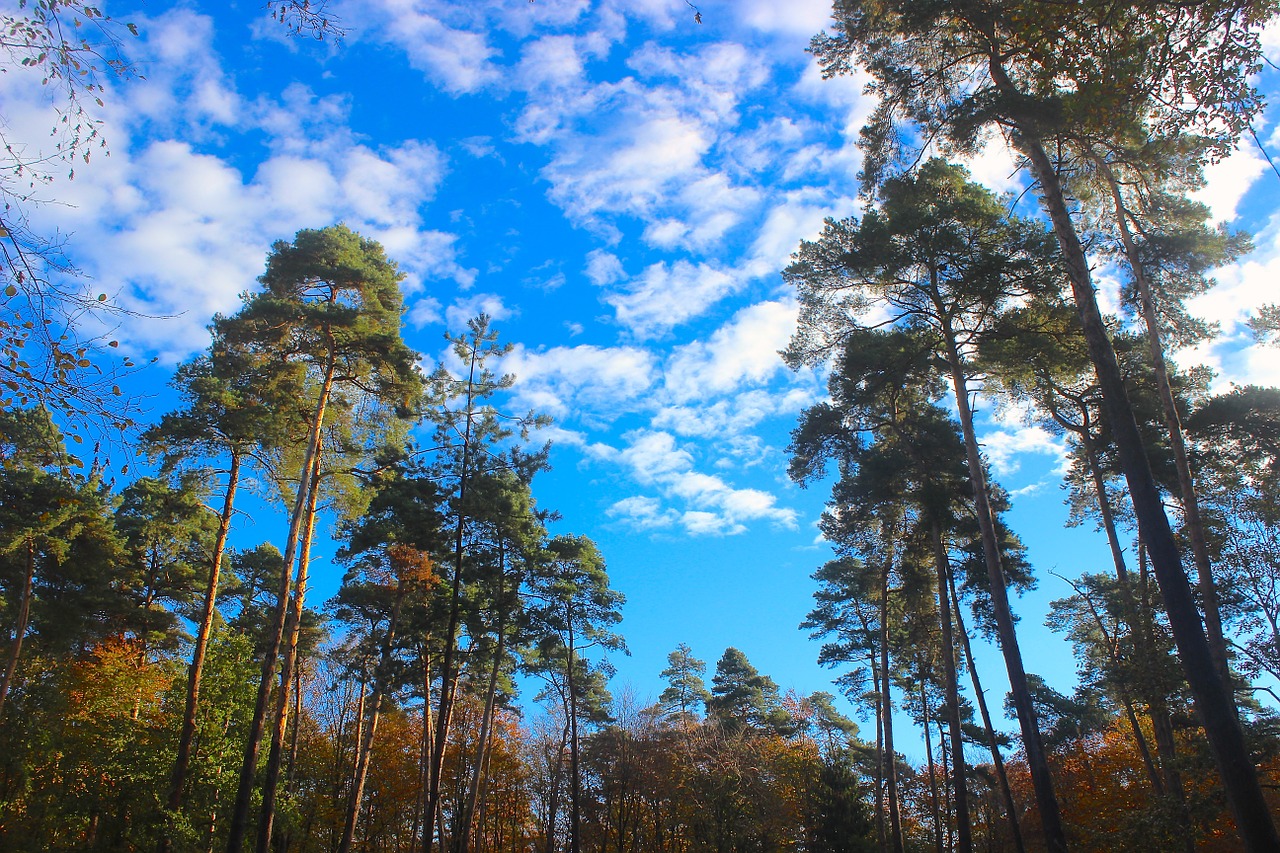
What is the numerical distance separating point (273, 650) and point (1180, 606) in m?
13.2

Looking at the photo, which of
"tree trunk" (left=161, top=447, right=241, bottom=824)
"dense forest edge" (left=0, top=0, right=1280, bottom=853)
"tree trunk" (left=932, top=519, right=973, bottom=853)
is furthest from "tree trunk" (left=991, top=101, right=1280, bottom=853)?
"tree trunk" (left=161, top=447, right=241, bottom=824)

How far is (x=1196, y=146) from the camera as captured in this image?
6.31 meters

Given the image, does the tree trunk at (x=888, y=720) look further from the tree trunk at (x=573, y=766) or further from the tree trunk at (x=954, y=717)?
the tree trunk at (x=573, y=766)

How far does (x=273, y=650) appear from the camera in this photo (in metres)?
11.8

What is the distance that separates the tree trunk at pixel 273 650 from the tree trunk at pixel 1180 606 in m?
12.9

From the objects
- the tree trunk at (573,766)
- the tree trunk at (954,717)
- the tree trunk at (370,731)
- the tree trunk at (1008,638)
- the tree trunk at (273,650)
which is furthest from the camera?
the tree trunk at (573,766)

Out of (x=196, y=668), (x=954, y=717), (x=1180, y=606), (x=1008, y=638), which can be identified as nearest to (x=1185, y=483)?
(x=1008, y=638)

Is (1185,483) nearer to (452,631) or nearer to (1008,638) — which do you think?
(1008,638)

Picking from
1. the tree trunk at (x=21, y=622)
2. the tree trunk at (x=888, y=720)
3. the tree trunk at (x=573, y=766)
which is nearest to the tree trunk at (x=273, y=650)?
the tree trunk at (x=21, y=622)

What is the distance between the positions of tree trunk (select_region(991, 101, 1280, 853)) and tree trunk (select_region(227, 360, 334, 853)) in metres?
12.9

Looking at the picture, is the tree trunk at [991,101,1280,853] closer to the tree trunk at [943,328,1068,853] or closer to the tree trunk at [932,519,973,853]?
the tree trunk at [943,328,1068,853]

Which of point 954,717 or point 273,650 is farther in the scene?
point 954,717

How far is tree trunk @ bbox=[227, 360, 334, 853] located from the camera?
36.3 feet

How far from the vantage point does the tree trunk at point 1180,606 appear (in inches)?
270
